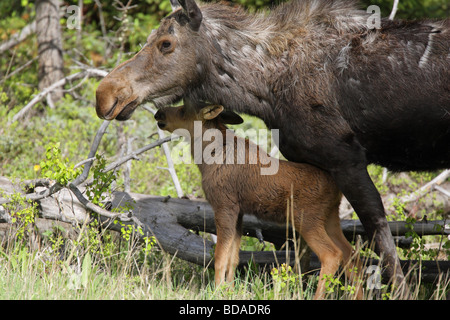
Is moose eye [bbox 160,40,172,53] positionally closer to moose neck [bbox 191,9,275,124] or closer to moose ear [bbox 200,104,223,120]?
moose neck [bbox 191,9,275,124]

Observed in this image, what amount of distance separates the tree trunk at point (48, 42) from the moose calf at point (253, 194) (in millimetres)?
6363

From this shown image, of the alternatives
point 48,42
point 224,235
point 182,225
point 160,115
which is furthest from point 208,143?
point 48,42

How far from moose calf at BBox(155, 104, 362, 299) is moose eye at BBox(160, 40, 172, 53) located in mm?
618

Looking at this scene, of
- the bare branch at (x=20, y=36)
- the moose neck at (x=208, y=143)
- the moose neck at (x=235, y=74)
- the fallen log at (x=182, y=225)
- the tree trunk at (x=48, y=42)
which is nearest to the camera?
the moose neck at (x=235, y=74)

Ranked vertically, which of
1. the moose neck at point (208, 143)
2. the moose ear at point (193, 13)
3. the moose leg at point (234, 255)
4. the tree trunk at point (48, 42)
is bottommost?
the moose leg at point (234, 255)

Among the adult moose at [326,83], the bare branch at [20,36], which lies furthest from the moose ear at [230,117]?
the bare branch at [20,36]

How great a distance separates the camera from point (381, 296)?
4703 mm

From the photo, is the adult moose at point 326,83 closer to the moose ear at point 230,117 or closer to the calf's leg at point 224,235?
the moose ear at point 230,117

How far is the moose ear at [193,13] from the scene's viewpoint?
180 inches

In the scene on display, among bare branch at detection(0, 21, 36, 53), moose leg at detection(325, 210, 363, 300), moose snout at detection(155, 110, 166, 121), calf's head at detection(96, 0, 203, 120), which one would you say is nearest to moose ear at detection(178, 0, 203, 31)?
calf's head at detection(96, 0, 203, 120)

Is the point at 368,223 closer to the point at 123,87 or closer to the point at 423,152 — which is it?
the point at 423,152

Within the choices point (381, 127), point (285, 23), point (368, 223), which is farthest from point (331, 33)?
point (368, 223)

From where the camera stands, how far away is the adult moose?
14.9ft

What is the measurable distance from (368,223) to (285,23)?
68.4 inches
